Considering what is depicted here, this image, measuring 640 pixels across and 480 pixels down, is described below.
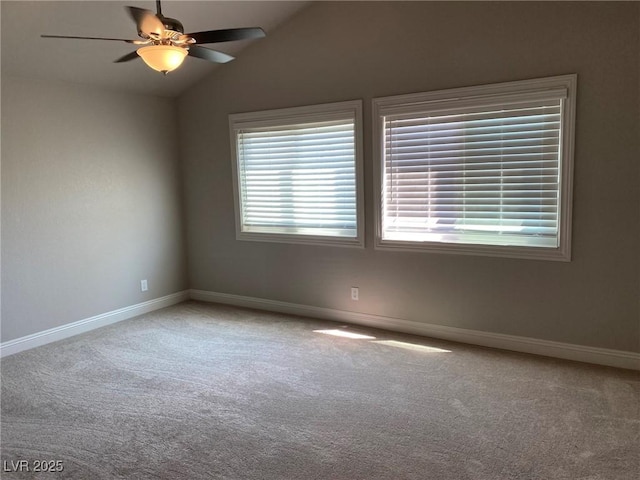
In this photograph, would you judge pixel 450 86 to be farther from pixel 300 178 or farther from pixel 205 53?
pixel 205 53

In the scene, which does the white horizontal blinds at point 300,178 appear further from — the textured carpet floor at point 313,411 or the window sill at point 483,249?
the textured carpet floor at point 313,411

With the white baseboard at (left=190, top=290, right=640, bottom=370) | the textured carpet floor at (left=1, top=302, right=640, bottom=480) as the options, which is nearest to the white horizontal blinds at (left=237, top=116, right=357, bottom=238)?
the white baseboard at (left=190, top=290, right=640, bottom=370)

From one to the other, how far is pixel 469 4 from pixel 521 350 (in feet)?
9.10

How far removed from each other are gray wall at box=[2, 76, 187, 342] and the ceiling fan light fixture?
2078 millimetres

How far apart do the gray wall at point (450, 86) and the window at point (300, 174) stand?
12 centimetres

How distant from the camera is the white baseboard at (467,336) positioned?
11.2 feet

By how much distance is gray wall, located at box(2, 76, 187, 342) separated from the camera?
390cm

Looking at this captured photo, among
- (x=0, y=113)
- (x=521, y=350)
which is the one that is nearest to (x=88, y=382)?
(x=0, y=113)

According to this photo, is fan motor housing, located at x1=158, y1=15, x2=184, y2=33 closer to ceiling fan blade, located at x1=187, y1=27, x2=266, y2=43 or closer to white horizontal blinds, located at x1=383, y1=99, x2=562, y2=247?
ceiling fan blade, located at x1=187, y1=27, x2=266, y2=43

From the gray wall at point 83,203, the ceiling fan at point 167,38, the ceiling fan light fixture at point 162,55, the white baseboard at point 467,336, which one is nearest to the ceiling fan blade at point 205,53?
the ceiling fan at point 167,38

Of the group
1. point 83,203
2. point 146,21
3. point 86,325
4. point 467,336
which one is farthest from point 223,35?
point 86,325

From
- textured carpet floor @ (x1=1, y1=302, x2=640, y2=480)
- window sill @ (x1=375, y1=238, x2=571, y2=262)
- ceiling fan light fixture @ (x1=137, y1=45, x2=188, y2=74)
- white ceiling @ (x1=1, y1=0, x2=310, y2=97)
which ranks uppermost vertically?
white ceiling @ (x1=1, y1=0, x2=310, y2=97)

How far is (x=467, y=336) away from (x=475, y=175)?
4.48 ft

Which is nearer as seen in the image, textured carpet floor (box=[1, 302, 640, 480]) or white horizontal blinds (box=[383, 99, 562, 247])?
textured carpet floor (box=[1, 302, 640, 480])
